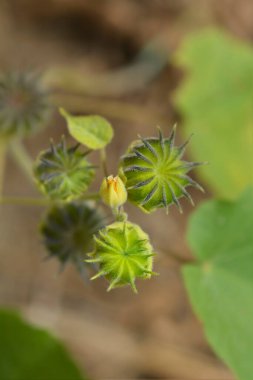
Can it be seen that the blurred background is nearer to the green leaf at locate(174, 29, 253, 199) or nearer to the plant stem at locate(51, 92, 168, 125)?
the plant stem at locate(51, 92, 168, 125)

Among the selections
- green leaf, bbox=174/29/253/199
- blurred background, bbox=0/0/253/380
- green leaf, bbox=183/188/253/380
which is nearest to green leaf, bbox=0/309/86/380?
green leaf, bbox=183/188/253/380

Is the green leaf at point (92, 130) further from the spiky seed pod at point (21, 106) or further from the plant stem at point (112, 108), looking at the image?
the plant stem at point (112, 108)

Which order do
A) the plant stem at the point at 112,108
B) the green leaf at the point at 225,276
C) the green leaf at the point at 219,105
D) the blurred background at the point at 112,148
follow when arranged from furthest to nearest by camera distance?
the blurred background at the point at 112,148 < the plant stem at the point at 112,108 < the green leaf at the point at 219,105 < the green leaf at the point at 225,276

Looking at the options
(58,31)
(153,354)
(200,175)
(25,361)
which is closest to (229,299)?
(25,361)

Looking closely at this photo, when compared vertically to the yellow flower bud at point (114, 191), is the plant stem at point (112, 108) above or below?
above

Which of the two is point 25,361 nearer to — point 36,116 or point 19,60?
point 36,116

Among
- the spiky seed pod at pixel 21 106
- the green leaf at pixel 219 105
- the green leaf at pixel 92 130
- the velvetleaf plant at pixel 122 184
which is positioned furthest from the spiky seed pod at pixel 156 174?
the green leaf at pixel 219 105

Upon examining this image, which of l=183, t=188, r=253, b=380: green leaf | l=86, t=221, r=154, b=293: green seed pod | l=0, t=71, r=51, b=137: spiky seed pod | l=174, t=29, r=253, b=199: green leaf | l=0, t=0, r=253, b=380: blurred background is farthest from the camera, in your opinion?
l=0, t=0, r=253, b=380: blurred background
